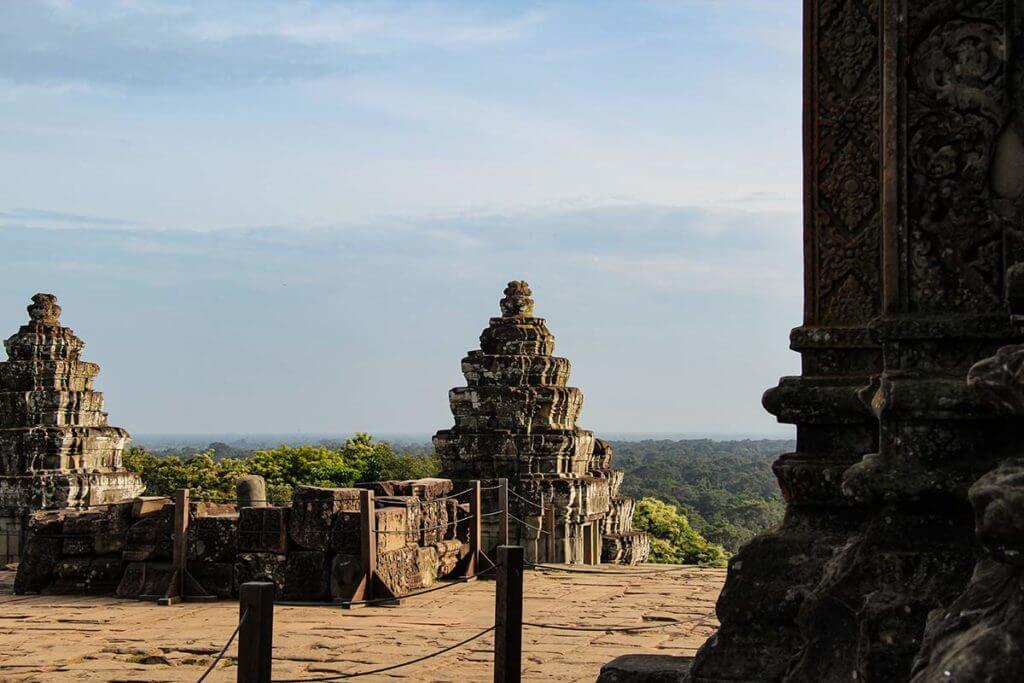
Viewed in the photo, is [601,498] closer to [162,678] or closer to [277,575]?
[277,575]

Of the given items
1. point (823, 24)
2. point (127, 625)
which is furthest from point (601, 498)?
point (823, 24)

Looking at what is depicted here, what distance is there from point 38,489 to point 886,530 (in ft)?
52.3

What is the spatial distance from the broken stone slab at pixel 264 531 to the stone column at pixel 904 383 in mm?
7853

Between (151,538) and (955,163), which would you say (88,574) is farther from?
(955,163)

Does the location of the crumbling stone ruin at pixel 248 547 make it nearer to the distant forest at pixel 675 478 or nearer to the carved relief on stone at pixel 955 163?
the distant forest at pixel 675 478

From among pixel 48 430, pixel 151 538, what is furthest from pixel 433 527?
pixel 48 430

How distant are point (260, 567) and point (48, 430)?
7.56 meters

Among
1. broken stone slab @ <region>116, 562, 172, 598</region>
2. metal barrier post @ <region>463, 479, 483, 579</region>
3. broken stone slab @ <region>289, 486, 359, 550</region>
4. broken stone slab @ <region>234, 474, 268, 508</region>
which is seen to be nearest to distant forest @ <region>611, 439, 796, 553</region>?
metal barrier post @ <region>463, 479, 483, 579</region>

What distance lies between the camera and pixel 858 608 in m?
3.99

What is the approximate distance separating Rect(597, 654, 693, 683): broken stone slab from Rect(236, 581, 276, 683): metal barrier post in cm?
151

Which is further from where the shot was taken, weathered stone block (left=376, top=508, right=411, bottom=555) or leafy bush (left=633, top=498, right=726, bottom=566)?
leafy bush (left=633, top=498, right=726, bottom=566)

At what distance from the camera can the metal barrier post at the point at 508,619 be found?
6.49 meters

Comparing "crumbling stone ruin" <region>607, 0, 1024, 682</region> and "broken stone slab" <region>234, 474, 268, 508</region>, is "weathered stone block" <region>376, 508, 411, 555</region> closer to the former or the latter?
"broken stone slab" <region>234, 474, 268, 508</region>

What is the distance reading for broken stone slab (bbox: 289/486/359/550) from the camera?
11.9m
